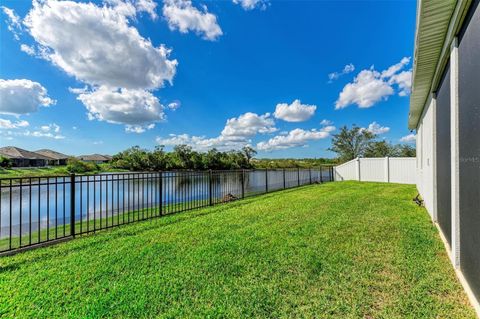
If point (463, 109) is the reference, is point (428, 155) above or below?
below

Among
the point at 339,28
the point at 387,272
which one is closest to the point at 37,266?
the point at 387,272

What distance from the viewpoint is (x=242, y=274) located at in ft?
8.38

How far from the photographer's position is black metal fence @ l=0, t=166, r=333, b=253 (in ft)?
14.6

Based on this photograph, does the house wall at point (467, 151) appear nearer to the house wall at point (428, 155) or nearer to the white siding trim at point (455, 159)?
A: the white siding trim at point (455, 159)

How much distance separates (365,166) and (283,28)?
9604 millimetres

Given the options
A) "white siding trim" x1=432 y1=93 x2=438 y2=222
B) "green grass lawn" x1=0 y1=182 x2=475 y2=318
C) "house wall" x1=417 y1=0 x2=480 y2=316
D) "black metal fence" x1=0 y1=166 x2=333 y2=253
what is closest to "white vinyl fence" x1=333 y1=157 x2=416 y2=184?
"black metal fence" x1=0 y1=166 x2=333 y2=253

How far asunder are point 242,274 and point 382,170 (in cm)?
1390

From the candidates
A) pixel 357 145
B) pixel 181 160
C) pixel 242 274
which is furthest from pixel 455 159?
pixel 181 160

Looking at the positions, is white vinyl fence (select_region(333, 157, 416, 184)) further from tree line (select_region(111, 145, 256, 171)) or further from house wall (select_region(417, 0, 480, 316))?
tree line (select_region(111, 145, 256, 171))

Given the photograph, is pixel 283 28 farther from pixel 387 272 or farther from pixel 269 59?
pixel 387 272

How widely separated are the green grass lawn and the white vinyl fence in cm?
960

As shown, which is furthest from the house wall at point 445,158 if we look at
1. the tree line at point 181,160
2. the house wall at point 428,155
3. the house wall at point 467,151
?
the tree line at point 181,160

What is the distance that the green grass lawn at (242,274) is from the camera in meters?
1.93

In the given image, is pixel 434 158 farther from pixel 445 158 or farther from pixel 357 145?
pixel 357 145
